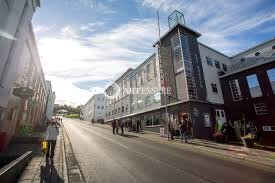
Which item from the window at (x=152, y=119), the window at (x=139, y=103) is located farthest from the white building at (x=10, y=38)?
the window at (x=139, y=103)

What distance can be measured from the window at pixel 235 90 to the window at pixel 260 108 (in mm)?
2287

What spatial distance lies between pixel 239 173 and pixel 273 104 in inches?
683

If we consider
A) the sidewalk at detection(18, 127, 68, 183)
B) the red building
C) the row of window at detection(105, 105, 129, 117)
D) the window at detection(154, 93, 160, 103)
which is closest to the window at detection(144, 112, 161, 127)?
the window at detection(154, 93, 160, 103)

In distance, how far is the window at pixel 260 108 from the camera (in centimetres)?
1937

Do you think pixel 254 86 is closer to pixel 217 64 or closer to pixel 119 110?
pixel 217 64

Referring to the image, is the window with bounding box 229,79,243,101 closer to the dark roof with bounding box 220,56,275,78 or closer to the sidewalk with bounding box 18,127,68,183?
the dark roof with bounding box 220,56,275,78

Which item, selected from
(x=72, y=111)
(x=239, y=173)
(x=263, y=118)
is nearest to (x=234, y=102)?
(x=263, y=118)

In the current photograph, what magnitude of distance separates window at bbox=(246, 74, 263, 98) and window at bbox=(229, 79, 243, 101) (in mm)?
1346

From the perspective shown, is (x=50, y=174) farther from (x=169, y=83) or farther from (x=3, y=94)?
(x=169, y=83)

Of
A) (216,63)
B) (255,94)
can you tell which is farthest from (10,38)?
(255,94)

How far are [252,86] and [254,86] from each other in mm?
242

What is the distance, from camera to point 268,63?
778 inches

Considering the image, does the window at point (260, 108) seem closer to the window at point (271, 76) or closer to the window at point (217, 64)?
the window at point (271, 76)

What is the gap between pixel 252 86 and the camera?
2103 cm
